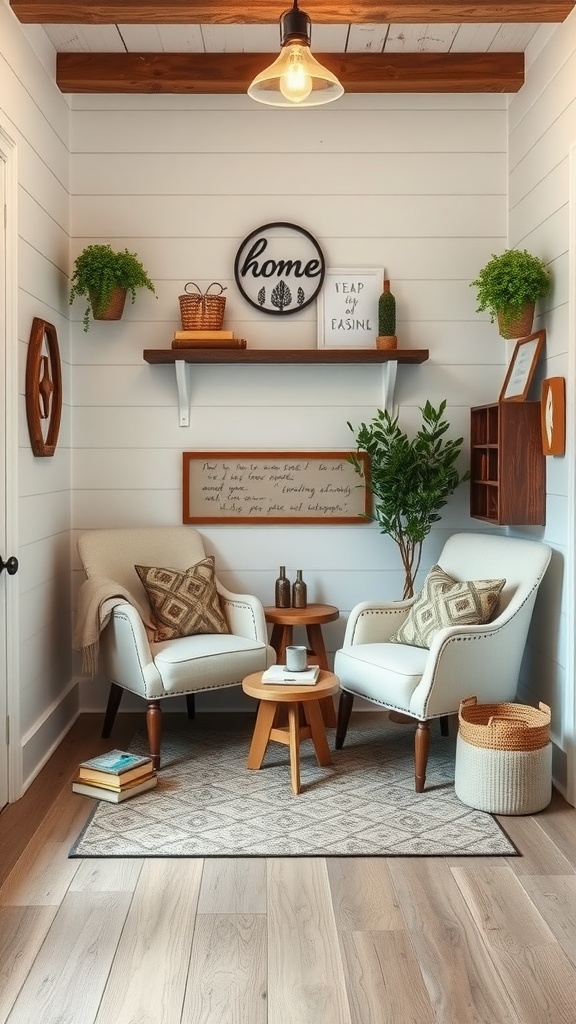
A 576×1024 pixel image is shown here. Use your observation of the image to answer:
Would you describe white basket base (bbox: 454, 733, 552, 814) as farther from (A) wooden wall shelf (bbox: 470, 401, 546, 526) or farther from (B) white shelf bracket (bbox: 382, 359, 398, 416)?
(B) white shelf bracket (bbox: 382, 359, 398, 416)

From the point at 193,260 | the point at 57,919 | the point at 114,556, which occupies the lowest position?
the point at 57,919

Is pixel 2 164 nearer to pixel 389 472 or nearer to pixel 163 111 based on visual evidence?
pixel 163 111

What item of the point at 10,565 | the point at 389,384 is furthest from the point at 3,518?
the point at 389,384

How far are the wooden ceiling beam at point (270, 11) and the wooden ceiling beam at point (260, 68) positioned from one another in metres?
0.70

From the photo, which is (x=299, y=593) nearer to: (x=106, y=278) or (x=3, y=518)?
(x=3, y=518)

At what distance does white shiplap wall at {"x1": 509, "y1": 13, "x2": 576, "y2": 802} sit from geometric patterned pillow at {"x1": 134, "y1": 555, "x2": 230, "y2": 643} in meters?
1.34

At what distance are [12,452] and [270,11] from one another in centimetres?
181

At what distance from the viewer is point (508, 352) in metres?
4.43

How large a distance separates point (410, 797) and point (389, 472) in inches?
56.1

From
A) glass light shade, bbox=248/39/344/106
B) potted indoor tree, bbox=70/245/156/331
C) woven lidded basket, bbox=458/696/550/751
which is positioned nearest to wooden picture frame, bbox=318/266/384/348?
potted indoor tree, bbox=70/245/156/331

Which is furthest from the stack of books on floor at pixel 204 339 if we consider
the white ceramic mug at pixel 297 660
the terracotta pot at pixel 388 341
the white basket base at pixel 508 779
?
the white basket base at pixel 508 779

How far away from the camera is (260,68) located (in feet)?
13.9

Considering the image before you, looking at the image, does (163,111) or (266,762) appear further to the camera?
(163,111)

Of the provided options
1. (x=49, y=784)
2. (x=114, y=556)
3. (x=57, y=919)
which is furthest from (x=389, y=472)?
(x=57, y=919)
